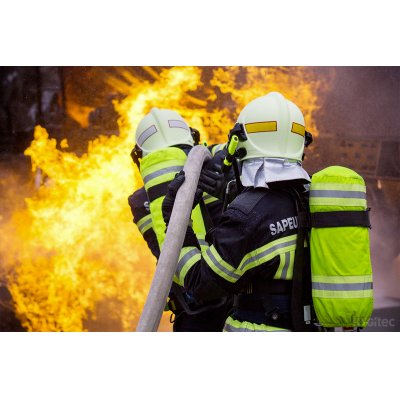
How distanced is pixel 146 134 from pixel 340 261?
1931mm

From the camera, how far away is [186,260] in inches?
135

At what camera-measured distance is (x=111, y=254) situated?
25.6 ft

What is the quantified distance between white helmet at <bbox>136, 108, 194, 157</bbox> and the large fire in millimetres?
2947

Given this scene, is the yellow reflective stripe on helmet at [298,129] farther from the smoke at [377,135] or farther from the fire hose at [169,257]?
the smoke at [377,135]

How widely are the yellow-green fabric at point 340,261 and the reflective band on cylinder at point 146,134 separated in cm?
163

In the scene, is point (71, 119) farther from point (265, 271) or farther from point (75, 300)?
point (265, 271)

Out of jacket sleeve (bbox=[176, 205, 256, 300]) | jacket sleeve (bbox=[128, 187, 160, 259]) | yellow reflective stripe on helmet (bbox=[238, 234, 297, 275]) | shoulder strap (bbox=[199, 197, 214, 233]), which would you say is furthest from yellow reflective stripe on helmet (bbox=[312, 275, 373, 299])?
jacket sleeve (bbox=[128, 187, 160, 259])

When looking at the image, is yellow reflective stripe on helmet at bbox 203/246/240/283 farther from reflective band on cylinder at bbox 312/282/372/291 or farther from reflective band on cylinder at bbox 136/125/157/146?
reflective band on cylinder at bbox 136/125/157/146

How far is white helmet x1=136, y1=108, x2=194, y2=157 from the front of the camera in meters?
4.46

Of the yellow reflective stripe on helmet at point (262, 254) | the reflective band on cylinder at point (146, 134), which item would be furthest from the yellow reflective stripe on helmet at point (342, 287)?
the reflective band on cylinder at point (146, 134)

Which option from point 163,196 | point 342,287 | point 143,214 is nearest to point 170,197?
point 163,196

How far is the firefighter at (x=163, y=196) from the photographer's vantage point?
12.8 ft

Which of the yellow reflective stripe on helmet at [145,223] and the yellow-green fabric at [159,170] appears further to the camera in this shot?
the yellow reflective stripe on helmet at [145,223]

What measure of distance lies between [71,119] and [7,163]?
1.00 metres
